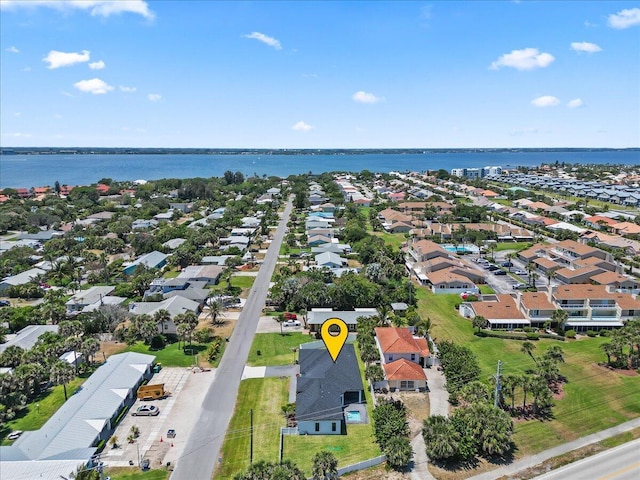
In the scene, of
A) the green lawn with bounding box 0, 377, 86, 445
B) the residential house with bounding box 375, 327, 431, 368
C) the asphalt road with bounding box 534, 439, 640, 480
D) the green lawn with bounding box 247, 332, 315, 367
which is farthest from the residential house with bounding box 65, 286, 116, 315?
the asphalt road with bounding box 534, 439, 640, 480

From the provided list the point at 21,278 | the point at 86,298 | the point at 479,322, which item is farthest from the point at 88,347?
the point at 479,322

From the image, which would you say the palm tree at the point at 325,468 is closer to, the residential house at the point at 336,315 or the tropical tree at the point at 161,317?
the residential house at the point at 336,315

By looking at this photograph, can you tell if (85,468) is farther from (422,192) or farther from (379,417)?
(422,192)

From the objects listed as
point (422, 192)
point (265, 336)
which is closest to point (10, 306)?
point (265, 336)

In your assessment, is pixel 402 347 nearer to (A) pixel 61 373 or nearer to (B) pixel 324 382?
(B) pixel 324 382

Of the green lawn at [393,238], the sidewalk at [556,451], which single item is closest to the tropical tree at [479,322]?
the sidewalk at [556,451]
